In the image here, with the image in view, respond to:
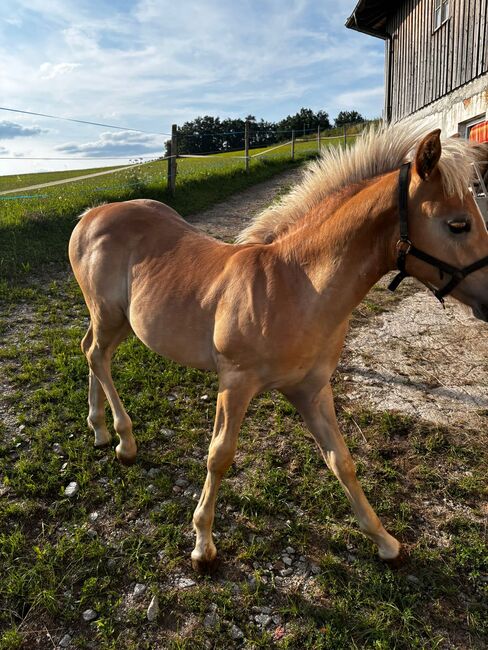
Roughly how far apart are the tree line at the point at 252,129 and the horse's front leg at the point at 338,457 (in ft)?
125

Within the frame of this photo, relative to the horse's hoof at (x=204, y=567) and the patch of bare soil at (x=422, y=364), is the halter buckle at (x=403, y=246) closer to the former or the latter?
the patch of bare soil at (x=422, y=364)

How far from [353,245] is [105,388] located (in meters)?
2.19

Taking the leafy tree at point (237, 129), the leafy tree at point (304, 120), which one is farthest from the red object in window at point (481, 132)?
the leafy tree at point (304, 120)

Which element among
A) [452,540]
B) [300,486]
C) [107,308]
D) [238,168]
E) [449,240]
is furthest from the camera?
[238,168]

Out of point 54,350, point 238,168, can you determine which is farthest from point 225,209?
point 54,350

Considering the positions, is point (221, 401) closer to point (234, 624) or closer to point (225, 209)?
point (234, 624)

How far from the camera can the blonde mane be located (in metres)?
1.78

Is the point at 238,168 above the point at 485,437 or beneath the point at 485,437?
above

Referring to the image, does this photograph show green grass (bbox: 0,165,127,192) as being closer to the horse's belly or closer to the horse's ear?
the horse's belly

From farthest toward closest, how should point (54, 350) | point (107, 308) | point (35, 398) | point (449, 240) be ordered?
point (54, 350), point (35, 398), point (107, 308), point (449, 240)

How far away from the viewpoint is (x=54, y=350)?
4.72 meters

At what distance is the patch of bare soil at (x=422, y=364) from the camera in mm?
3699

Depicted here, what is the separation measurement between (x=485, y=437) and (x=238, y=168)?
53.0 feet

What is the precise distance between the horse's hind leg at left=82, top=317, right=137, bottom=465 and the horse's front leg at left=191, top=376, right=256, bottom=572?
3.12 feet
